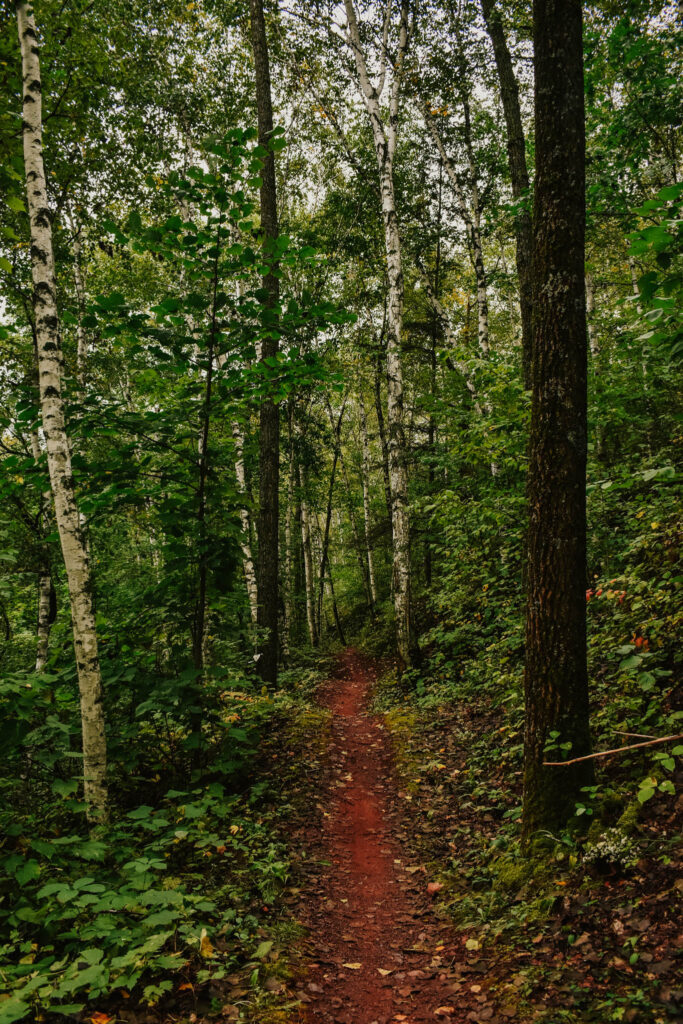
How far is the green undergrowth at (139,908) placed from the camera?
282cm

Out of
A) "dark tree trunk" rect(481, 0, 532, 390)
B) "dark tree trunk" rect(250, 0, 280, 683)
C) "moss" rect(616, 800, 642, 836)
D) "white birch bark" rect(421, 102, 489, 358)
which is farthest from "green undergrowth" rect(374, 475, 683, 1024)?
"white birch bark" rect(421, 102, 489, 358)

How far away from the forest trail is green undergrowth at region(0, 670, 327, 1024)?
369 millimetres

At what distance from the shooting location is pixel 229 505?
5613 mm

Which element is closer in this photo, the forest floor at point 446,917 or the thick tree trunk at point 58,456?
the forest floor at point 446,917

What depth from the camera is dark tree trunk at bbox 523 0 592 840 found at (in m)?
3.95

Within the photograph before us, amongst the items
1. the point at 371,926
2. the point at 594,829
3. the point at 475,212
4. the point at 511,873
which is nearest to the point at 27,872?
the point at 371,926

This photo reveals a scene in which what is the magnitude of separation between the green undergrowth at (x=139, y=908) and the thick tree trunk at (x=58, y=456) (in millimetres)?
498

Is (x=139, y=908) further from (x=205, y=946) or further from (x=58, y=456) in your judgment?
(x=58, y=456)

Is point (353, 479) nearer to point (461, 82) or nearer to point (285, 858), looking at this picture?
point (461, 82)

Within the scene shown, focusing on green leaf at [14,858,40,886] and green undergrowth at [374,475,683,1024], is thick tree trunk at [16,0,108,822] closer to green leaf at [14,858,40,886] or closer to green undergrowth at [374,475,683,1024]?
green leaf at [14,858,40,886]

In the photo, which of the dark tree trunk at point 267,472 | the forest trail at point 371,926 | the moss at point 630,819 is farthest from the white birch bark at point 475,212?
the moss at point 630,819

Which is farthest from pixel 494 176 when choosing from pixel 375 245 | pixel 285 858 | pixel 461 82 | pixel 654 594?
pixel 285 858

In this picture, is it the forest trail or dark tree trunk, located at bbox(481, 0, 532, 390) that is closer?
the forest trail

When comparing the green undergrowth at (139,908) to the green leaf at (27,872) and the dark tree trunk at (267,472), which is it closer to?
the green leaf at (27,872)
